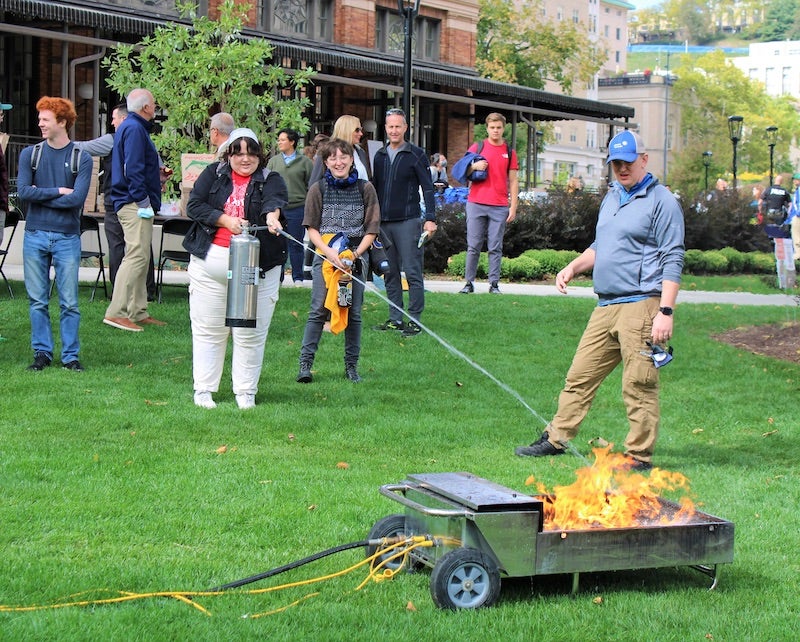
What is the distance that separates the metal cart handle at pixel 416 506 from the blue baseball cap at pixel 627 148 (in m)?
2.64

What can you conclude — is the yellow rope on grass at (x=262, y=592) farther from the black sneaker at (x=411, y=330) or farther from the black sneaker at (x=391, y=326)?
the black sneaker at (x=391, y=326)

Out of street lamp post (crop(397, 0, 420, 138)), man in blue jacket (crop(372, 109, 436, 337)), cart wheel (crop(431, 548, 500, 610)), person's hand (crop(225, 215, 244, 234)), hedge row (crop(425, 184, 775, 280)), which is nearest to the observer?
cart wheel (crop(431, 548, 500, 610))

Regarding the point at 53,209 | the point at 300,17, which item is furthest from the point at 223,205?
the point at 300,17

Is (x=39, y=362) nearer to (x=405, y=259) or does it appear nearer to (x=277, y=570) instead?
(x=405, y=259)

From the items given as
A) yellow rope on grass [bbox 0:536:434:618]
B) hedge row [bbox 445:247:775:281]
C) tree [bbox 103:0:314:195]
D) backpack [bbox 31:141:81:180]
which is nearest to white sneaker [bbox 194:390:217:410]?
backpack [bbox 31:141:81:180]

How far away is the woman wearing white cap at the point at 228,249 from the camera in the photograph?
27.8ft

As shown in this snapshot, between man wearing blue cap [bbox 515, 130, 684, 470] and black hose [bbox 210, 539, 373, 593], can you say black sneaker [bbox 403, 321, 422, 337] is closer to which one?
man wearing blue cap [bbox 515, 130, 684, 470]

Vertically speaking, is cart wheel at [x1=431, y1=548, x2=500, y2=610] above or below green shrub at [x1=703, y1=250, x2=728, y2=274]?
below

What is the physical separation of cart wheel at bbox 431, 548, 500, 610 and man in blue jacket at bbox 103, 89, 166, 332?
7.38 m

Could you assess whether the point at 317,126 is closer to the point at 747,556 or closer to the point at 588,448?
the point at 588,448

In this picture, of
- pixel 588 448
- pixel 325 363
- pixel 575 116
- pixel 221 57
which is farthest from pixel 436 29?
pixel 588 448

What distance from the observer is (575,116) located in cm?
3922

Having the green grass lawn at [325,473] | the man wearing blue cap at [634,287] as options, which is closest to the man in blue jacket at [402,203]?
the green grass lawn at [325,473]

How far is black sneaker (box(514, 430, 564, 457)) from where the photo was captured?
7758mm
